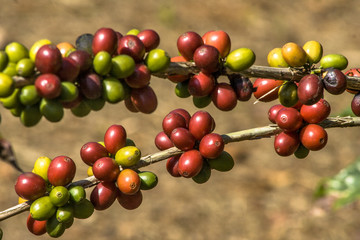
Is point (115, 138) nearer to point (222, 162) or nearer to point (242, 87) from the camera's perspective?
point (222, 162)

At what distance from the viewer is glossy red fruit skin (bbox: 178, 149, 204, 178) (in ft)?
7.32

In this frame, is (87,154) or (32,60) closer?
(32,60)

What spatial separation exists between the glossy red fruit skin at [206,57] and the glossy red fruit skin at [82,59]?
45cm

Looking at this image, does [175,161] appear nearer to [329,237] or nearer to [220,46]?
[220,46]

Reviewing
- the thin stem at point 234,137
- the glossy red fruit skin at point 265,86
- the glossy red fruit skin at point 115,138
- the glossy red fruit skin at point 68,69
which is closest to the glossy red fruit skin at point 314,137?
the thin stem at point 234,137

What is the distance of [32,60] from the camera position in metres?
1.75

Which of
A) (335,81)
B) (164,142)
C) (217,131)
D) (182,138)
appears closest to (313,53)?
(335,81)

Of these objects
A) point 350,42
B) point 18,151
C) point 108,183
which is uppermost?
point 108,183

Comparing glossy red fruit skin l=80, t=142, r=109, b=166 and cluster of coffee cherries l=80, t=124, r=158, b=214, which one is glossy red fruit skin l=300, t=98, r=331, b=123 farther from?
glossy red fruit skin l=80, t=142, r=109, b=166

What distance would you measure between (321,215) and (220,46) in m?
5.26

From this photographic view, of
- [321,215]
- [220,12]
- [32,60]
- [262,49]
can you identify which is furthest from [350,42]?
[32,60]

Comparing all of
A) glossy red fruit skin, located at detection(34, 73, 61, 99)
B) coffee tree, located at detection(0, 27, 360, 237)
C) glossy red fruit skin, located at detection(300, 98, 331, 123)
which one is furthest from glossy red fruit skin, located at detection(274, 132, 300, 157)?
glossy red fruit skin, located at detection(34, 73, 61, 99)

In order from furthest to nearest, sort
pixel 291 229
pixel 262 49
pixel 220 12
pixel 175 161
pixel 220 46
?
pixel 220 12, pixel 262 49, pixel 291 229, pixel 175 161, pixel 220 46

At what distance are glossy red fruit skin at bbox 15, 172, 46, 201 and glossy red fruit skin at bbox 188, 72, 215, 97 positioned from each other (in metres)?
0.73
